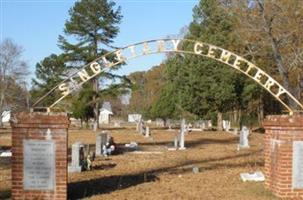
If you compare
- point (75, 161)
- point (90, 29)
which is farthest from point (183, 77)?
point (75, 161)

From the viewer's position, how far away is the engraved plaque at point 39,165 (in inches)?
427

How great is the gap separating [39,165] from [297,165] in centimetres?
537

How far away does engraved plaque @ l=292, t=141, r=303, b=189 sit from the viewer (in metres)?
11.8

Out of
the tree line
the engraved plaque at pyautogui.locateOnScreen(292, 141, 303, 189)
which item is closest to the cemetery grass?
the engraved plaque at pyautogui.locateOnScreen(292, 141, 303, 189)

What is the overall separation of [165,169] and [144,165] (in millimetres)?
1860

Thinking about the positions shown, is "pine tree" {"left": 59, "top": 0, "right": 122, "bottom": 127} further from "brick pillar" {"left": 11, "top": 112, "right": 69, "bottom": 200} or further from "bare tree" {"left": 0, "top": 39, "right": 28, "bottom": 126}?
"brick pillar" {"left": 11, "top": 112, "right": 69, "bottom": 200}

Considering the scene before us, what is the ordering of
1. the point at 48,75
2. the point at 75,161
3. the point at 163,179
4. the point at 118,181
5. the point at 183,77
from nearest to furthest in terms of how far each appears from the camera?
the point at 118,181 → the point at 163,179 → the point at 75,161 → the point at 183,77 → the point at 48,75

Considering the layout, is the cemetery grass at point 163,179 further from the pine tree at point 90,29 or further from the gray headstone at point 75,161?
the pine tree at point 90,29

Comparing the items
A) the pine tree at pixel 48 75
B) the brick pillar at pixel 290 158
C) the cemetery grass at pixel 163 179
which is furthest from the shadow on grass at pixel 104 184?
the pine tree at pixel 48 75

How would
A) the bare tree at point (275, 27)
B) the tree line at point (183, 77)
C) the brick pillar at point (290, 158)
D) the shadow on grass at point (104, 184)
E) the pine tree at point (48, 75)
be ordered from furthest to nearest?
the pine tree at point (48, 75), the tree line at point (183, 77), the bare tree at point (275, 27), the shadow on grass at point (104, 184), the brick pillar at point (290, 158)

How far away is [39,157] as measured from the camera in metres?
10.9

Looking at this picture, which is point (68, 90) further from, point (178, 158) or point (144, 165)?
point (178, 158)

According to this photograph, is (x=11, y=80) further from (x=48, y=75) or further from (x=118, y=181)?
(x=118, y=181)

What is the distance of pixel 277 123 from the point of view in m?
12.1
